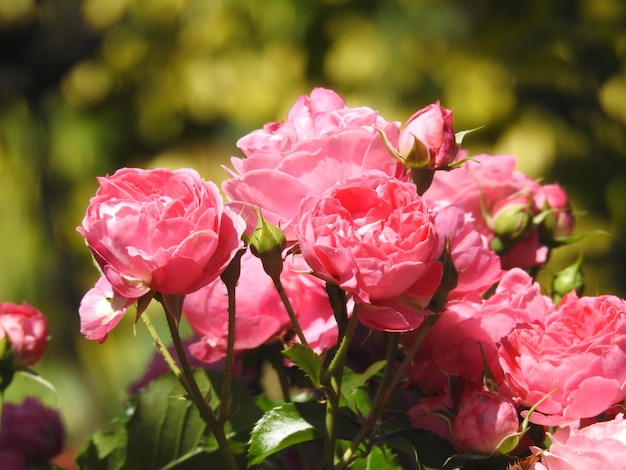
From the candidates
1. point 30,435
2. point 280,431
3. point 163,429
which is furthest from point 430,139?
point 30,435

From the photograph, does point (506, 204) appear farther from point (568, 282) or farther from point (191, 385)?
point (191, 385)

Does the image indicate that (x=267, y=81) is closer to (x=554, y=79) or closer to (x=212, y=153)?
(x=212, y=153)

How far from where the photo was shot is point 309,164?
52 centimetres

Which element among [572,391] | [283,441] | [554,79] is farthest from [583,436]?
[554,79]

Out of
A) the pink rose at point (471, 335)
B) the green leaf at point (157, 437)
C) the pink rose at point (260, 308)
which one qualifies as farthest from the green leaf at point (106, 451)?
the pink rose at point (471, 335)

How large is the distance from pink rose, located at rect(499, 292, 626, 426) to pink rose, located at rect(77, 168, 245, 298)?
15cm

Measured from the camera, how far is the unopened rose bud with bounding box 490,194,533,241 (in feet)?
2.09

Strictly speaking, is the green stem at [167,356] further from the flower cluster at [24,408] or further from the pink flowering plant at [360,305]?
the flower cluster at [24,408]

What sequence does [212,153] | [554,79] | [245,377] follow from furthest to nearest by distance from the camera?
[212,153], [554,79], [245,377]

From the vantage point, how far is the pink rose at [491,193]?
2.07ft

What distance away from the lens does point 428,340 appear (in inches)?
21.8

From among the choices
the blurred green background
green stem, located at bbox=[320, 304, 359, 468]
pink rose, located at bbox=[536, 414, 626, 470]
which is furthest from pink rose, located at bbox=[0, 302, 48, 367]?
the blurred green background

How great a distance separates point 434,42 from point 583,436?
2.62 m

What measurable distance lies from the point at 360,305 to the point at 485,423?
0.26ft
